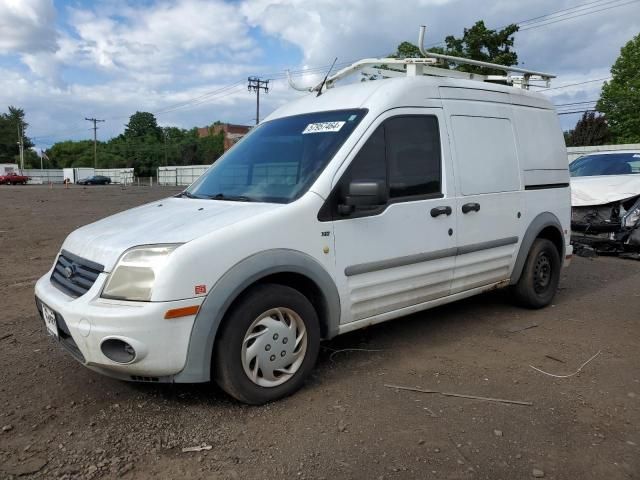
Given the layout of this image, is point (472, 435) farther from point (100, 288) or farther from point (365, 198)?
point (100, 288)

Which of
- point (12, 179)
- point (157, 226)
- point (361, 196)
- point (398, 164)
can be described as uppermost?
point (12, 179)

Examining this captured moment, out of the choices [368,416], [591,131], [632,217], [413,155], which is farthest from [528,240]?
[591,131]

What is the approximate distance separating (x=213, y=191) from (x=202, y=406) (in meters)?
1.61

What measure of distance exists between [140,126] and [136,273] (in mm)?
116330

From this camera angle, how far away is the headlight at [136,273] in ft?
9.58

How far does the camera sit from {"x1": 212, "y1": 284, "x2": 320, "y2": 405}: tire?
124 inches

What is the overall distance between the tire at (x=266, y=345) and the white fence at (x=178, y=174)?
58.0 meters

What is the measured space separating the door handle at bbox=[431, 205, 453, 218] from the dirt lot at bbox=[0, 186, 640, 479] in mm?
1126

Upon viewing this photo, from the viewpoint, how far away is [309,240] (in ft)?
11.2

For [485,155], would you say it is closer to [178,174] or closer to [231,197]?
[231,197]

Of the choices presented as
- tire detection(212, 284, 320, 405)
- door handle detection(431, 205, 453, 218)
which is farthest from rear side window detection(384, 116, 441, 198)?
tire detection(212, 284, 320, 405)

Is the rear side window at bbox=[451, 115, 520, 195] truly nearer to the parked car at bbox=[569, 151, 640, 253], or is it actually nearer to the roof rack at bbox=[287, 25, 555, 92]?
the roof rack at bbox=[287, 25, 555, 92]

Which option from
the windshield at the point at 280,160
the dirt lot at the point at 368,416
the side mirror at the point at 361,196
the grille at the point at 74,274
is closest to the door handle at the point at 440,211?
the side mirror at the point at 361,196

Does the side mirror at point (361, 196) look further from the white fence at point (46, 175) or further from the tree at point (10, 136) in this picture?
the tree at point (10, 136)
